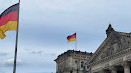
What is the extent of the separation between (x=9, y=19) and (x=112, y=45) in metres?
22.3

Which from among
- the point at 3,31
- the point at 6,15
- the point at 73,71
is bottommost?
the point at 73,71

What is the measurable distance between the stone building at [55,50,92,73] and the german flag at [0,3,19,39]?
4727cm

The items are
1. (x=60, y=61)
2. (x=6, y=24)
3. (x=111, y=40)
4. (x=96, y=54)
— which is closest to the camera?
(x=6, y=24)

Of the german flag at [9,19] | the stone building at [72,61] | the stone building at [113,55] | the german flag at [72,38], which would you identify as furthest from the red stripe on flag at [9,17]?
the stone building at [72,61]

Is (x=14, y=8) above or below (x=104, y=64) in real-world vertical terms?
above

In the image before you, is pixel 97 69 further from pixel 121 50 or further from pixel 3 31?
pixel 3 31

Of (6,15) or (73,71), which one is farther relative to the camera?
(73,71)

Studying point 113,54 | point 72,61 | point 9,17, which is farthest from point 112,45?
point 72,61

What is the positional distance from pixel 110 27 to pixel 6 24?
964 inches

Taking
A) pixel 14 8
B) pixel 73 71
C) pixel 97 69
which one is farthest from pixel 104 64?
pixel 73 71

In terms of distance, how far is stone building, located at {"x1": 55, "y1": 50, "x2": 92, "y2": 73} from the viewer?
227 ft

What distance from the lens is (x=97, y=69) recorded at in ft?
142

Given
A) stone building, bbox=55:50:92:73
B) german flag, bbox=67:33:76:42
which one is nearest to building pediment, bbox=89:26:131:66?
german flag, bbox=67:33:76:42

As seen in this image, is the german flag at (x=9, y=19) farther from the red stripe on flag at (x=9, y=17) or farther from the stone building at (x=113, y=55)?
the stone building at (x=113, y=55)
